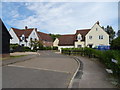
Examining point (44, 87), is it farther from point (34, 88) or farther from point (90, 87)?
point (90, 87)

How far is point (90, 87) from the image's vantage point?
18.3 ft

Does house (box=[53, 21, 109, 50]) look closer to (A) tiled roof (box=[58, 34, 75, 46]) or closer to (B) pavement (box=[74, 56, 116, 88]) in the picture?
(A) tiled roof (box=[58, 34, 75, 46])

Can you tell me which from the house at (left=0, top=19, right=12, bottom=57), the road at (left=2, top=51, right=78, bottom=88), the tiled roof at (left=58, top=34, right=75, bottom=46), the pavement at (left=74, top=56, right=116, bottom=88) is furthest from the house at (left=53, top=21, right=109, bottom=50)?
the pavement at (left=74, top=56, right=116, bottom=88)

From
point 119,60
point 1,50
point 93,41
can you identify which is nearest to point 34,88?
point 119,60

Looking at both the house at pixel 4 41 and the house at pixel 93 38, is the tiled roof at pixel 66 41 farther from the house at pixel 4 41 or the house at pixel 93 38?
the house at pixel 4 41

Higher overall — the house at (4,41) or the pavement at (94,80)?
the house at (4,41)

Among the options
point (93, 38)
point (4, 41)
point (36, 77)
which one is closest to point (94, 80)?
point (36, 77)

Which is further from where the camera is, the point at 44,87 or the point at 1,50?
the point at 1,50

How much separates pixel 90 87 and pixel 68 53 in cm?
2075

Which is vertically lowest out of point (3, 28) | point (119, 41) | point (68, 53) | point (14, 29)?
point (68, 53)

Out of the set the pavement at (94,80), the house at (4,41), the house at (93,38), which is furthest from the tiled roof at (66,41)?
the pavement at (94,80)

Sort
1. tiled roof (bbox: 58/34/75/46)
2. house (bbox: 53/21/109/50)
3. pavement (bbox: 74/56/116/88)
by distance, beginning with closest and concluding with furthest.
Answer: pavement (bbox: 74/56/116/88), house (bbox: 53/21/109/50), tiled roof (bbox: 58/34/75/46)

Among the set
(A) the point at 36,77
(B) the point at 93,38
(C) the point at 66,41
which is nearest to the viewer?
(A) the point at 36,77

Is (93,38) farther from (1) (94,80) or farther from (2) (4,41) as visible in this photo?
(1) (94,80)
